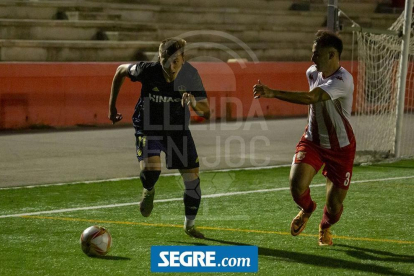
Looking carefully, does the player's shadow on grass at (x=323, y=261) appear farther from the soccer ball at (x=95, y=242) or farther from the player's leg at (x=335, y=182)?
the soccer ball at (x=95, y=242)

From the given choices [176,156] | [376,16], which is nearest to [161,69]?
[176,156]

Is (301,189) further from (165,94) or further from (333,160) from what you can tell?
(165,94)

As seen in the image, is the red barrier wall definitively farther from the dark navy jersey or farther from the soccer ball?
the soccer ball

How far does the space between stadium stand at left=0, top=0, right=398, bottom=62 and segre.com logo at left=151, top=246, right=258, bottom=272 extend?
491 inches

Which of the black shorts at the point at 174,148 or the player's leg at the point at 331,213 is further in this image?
the black shorts at the point at 174,148

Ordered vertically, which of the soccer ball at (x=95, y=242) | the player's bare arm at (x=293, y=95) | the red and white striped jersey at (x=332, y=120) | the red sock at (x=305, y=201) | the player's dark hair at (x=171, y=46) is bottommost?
the soccer ball at (x=95, y=242)

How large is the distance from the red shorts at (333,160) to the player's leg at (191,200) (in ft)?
3.18

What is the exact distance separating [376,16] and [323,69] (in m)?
20.9

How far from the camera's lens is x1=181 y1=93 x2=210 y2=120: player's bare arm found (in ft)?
23.3

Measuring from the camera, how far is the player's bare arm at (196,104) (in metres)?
7.09

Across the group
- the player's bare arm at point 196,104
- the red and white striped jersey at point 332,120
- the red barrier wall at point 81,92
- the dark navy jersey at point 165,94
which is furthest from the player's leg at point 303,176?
the red barrier wall at point 81,92

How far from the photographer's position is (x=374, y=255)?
278 inches

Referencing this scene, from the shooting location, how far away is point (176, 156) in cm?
776

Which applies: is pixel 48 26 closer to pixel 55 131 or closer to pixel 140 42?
pixel 140 42
